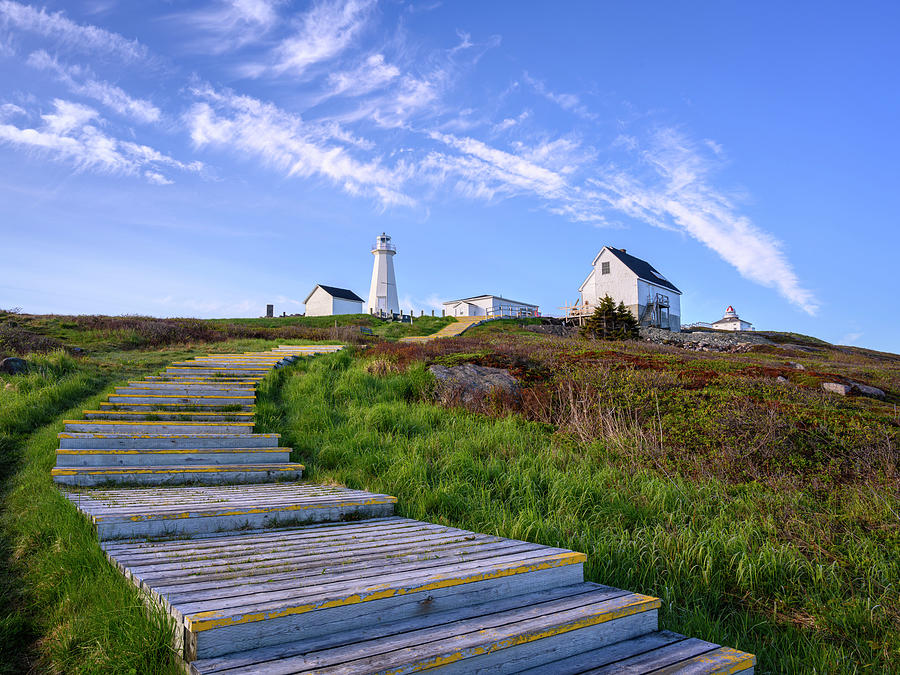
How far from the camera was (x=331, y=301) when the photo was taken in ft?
170

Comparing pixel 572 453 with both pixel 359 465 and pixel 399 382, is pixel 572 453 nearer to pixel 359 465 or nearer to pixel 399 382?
pixel 359 465

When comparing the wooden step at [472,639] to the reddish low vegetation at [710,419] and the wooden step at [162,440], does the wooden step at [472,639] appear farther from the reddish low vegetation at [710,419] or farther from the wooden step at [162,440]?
the wooden step at [162,440]

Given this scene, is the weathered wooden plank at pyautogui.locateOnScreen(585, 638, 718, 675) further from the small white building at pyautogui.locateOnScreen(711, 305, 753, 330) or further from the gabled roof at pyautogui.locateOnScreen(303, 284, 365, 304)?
the small white building at pyautogui.locateOnScreen(711, 305, 753, 330)

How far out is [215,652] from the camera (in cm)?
230

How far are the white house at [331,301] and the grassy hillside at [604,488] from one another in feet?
132

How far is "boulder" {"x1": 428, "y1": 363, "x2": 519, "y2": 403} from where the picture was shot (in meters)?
9.57

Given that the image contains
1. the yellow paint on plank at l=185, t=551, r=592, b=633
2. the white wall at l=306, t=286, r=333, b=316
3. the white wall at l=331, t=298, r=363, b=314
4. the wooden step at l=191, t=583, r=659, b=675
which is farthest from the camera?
the white wall at l=306, t=286, r=333, b=316

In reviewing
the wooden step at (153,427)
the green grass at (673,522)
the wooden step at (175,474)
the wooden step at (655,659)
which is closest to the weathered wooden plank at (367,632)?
the wooden step at (655,659)

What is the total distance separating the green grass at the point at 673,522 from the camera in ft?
11.2

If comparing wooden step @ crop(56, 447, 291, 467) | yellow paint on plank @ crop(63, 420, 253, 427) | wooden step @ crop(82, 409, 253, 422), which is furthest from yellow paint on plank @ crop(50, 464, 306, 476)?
wooden step @ crop(82, 409, 253, 422)

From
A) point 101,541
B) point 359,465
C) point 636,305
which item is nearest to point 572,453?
point 359,465

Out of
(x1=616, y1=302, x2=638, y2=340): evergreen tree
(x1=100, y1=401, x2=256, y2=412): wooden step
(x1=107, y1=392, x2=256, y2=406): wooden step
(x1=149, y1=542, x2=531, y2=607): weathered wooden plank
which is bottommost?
(x1=149, y1=542, x2=531, y2=607): weathered wooden plank

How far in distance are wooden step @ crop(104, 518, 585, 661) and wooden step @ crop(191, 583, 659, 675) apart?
0.24ft

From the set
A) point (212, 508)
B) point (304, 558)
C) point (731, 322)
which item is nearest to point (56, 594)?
point (212, 508)
